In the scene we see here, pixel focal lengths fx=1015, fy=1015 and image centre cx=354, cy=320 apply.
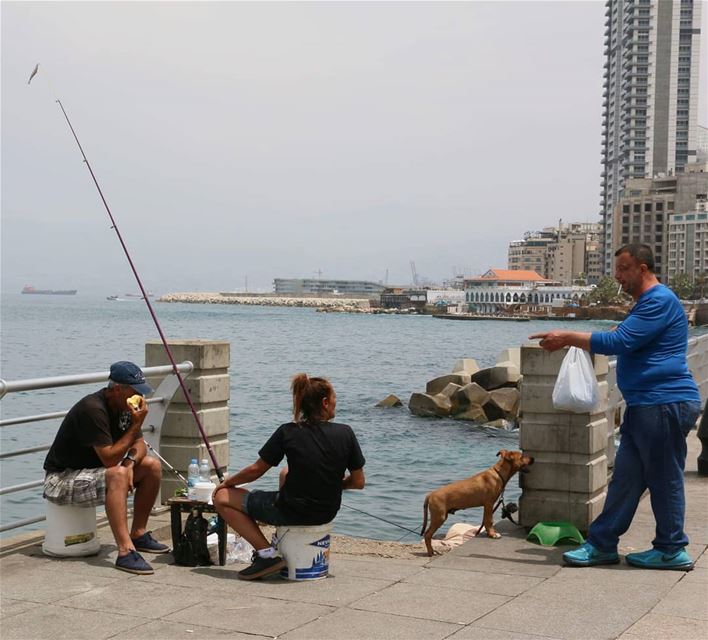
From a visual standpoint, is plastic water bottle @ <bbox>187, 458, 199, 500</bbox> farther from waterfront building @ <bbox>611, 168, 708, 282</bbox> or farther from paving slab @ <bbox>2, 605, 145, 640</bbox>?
waterfront building @ <bbox>611, 168, 708, 282</bbox>

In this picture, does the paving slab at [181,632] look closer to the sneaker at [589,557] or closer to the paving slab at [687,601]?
the paving slab at [687,601]

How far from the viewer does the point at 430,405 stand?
3297 cm

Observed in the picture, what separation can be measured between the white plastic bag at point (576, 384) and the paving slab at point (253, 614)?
2570 mm

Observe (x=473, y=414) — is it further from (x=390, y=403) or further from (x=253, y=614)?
(x=253, y=614)

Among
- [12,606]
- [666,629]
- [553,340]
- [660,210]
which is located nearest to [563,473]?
[553,340]

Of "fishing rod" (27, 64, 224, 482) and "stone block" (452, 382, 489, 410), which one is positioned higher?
"fishing rod" (27, 64, 224, 482)

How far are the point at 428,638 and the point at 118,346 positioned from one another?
75041 millimetres

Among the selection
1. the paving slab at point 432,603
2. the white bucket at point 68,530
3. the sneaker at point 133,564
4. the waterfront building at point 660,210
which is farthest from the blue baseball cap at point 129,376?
the waterfront building at point 660,210

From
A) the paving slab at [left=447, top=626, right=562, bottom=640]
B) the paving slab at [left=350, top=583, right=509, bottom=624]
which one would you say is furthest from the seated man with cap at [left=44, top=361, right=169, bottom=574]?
the paving slab at [left=447, top=626, right=562, bottom=640]

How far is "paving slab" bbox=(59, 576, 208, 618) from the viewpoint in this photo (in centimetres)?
569

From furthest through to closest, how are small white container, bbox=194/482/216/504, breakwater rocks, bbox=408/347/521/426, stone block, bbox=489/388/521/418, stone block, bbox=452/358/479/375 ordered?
stone block, bbox=452/358/479/375, breakwater rocks, bbox=408/347/521/426, stone block, bbox=489/388/521/418, small white container, bbox=194/482/216/504

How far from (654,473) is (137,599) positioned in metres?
3.33

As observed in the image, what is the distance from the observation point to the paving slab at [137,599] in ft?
18.7

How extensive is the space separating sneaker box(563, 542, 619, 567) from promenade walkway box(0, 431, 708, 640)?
70 mm
